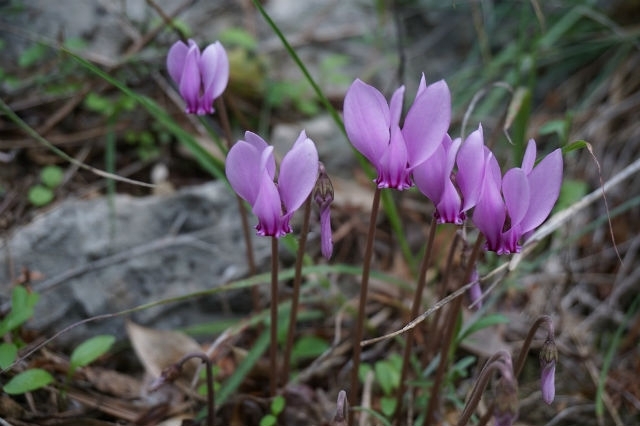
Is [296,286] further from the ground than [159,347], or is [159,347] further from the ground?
[296,286]

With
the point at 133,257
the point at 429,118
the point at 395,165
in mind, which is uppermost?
the point at 429,118

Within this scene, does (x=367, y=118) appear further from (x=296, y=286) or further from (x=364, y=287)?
(x=296, y=286)

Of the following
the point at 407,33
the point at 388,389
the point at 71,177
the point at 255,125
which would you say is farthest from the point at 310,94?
the point at 388,389

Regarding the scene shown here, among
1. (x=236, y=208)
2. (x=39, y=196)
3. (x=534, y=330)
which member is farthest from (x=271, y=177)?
(x=39, y=196)

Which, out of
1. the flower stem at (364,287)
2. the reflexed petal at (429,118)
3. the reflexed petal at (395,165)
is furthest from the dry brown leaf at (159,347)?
the reflexed petal at (429,118)

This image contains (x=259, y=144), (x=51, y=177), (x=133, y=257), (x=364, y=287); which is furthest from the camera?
(x=51, y=177)

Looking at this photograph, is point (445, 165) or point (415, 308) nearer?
point (445, 165)

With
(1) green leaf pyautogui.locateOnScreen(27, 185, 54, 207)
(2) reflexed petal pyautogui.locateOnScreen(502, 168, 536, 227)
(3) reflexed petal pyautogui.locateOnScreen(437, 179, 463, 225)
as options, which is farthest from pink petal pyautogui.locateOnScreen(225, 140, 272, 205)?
(1) green leaf pyautogui.locateOnScreen(27, 185, 54, 207)
